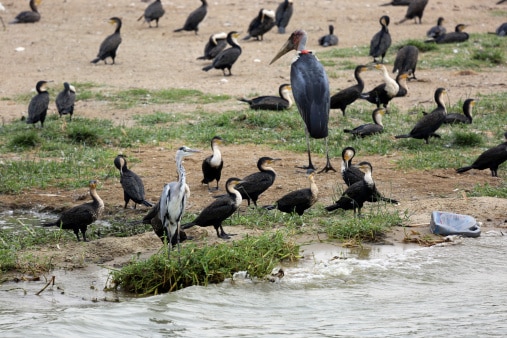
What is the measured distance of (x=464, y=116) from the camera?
13.8 metres

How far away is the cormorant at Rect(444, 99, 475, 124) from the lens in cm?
1370

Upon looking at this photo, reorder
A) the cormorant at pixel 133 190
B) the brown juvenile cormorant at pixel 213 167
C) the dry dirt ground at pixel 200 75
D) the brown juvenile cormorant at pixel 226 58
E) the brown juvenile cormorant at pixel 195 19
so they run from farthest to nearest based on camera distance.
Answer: the brown juvenile cormorant at pixel 195 19, the brown juvenile cormorant at pixel 226 58, the brown juvenile cormorant at pixel 213 167, the dry dirt ground at pixel 200 75, the cormorant at pixel 133 190

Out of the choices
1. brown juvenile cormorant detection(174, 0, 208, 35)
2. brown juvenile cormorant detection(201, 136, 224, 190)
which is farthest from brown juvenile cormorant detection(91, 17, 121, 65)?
brown juvenile cormorant detection(201, 136, 224, 190)

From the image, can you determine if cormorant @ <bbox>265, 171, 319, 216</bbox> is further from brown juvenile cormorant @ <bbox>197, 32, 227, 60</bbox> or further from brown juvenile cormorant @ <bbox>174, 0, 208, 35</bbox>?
brown juvenile cormorant @ <bbox>174, 0, 208, 35</bbox>

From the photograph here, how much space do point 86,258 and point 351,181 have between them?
3341 mm

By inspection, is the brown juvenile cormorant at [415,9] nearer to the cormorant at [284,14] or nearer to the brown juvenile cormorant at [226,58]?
the cormorant at [284,14]

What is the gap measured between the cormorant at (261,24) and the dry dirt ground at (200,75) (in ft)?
0.95

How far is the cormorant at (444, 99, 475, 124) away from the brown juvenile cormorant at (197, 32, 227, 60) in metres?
6.68

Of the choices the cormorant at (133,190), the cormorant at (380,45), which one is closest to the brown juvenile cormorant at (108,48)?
the cormorant at (380,45)

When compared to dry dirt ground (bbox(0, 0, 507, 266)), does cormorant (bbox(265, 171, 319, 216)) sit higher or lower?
higher

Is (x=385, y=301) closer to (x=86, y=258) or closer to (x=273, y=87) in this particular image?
(x=86, y=258)

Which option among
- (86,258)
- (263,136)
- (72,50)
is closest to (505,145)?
(263,136)

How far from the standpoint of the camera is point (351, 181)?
10.3 m

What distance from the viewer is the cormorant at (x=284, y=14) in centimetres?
2225
